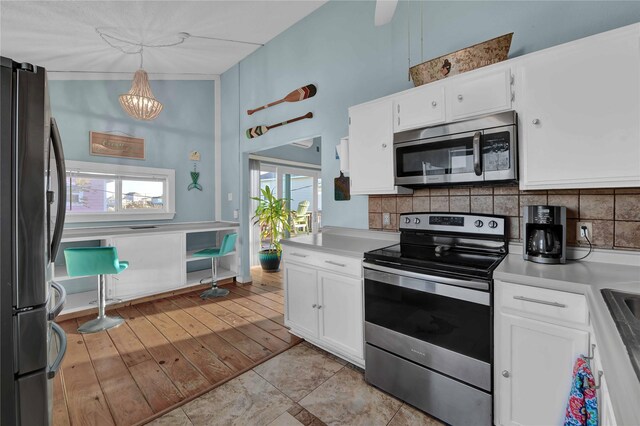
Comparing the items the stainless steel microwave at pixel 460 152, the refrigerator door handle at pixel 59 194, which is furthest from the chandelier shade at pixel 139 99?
the stainless steel microwave at pixel 460 152

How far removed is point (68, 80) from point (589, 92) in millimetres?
4715

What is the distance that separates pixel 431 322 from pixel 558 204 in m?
1.06

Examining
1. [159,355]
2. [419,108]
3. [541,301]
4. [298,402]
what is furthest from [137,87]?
[541,301]

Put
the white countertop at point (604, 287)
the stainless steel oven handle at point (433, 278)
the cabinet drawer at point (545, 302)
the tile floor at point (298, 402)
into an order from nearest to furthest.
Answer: the white countertop at point (604, 287) < the cabinet drawer at point (545, 302) < the stainless steel oven handle at point (433, 278) < the tile floor at point (298, 402)

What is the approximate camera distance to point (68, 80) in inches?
131

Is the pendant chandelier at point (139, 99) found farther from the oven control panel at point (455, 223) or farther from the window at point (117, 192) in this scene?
the oven control panel at point (455, 223)

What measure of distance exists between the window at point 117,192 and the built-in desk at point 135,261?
0.59ft

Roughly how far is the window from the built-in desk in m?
0.18

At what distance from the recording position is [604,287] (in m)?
1.18

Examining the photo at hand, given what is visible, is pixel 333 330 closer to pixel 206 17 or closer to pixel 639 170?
pixel 639 170

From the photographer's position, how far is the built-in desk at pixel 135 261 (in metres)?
3.16

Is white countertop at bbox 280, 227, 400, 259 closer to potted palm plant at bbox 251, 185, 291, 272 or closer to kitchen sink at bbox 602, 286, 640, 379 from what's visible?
kitchen sink at bbox 602, 286, 640, 379

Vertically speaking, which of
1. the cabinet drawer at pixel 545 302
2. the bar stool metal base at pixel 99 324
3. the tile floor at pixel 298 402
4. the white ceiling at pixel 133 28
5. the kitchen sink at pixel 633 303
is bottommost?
the tile floor at pixel 298 402

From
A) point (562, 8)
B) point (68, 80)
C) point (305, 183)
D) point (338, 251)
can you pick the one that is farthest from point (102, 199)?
point (562, 8)
